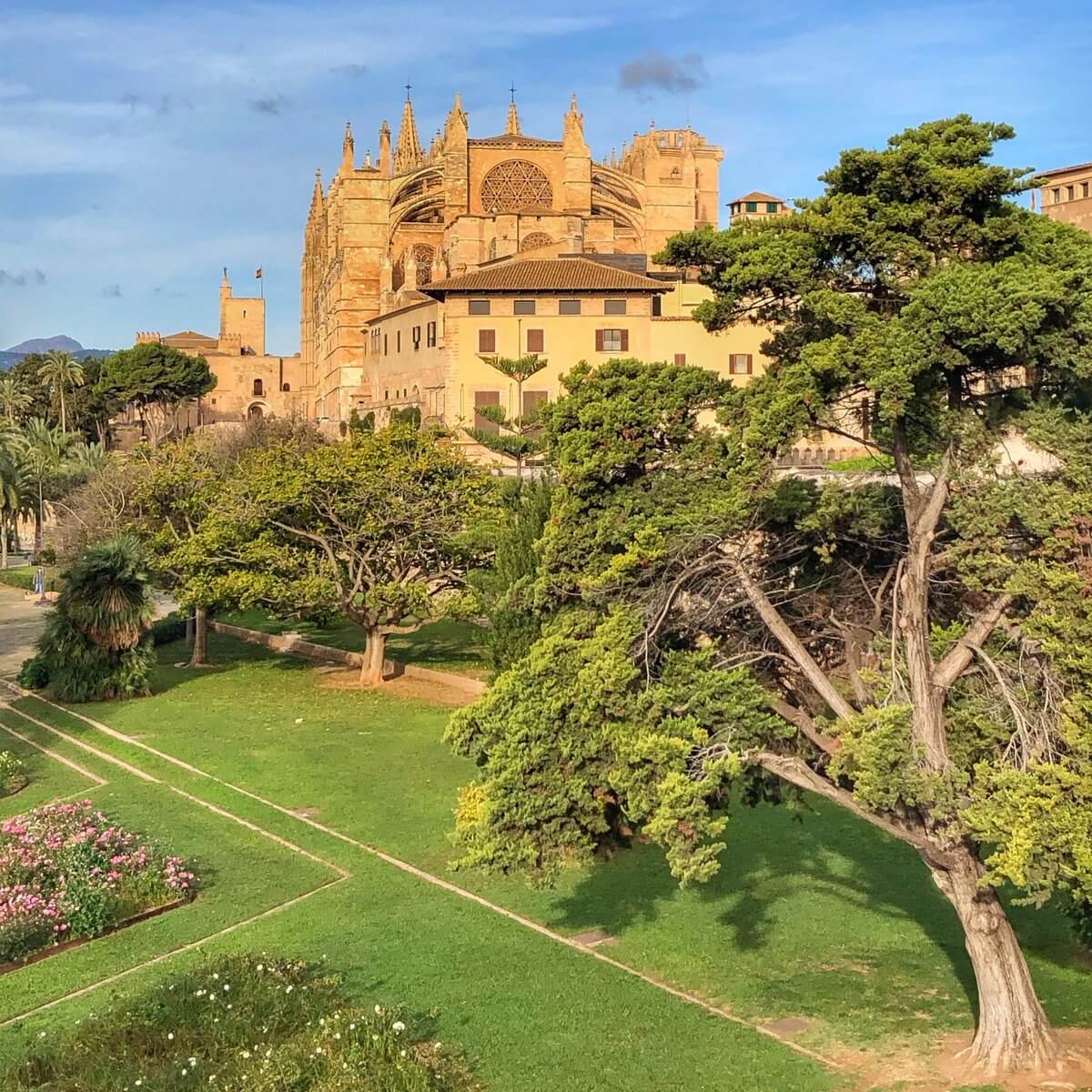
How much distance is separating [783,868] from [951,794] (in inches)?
281

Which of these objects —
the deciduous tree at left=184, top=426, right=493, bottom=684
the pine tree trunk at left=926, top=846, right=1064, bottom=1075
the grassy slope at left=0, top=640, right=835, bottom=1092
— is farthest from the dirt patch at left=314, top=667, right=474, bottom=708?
the pine tree trunk at left=926, top=846, right=1064, bottom=1075

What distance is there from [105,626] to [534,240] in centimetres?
4244

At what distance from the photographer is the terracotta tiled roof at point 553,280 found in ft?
160

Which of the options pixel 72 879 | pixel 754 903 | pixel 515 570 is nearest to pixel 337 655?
pixel 515 570

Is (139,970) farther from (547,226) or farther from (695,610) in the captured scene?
(547,226)

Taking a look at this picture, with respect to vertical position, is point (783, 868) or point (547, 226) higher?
point (547, 226)

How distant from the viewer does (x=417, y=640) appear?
38.4 m

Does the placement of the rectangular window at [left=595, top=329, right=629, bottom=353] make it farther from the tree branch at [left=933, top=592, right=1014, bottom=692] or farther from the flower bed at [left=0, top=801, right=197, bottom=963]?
the tree branch at [left=933, top=592, right=1014, bottom=692]

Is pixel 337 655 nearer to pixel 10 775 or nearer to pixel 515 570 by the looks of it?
pixel 10 775

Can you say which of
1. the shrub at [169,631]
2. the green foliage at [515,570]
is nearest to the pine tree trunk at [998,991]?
the green foliage at [515,570]

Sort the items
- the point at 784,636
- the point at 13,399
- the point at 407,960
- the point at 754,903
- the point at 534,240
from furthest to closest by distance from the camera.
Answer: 1. the point at 13,399
2. the point at 534,240
3. the point at 754,903
4. the point at 407,960
5. the point at 784,636

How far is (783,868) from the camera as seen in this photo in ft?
58.2

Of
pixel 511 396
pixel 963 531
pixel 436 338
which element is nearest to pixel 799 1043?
pixel 963 531

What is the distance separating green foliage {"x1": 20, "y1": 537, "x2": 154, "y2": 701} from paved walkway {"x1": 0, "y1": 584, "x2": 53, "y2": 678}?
3.03 metres
